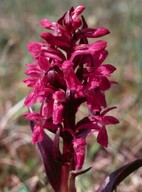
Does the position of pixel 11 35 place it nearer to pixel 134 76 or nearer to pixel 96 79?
pixel 134 76

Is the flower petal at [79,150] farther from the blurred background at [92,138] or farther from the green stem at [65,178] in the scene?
the blurred background at [92,138]

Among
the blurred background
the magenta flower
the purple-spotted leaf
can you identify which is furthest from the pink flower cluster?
the blurred background

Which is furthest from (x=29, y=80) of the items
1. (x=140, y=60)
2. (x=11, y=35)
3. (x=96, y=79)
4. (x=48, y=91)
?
(x=11, y=35)

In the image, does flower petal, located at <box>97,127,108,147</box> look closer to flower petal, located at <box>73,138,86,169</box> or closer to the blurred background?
flower petal, located at <box>73,138,86,169</box>

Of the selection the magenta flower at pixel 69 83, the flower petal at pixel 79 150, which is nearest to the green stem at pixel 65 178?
the magenta flower at pixel 69 83

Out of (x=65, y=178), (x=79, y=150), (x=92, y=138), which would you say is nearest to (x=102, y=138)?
(x=79, y=150)

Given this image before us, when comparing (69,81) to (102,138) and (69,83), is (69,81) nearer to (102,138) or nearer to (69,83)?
(69,83)
